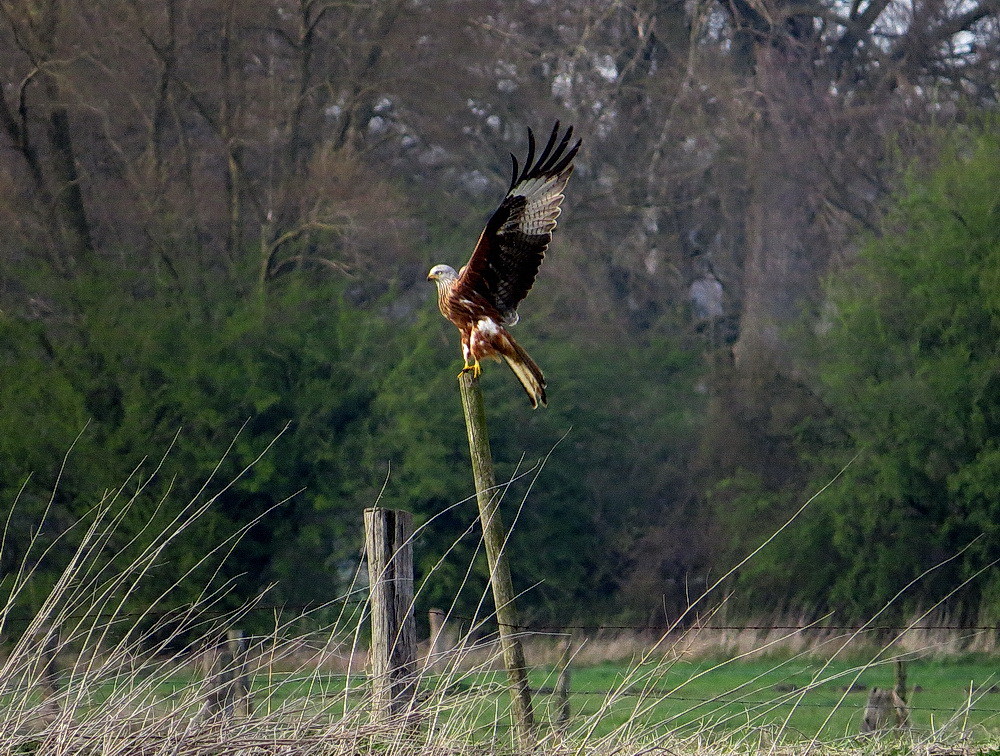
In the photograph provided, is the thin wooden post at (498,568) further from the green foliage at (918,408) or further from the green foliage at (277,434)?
the green foliage at (918,408)

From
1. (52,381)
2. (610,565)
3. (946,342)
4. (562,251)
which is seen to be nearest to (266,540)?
(52,381)

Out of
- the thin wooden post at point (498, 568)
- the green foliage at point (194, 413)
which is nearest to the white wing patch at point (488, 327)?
the thin wooden post at point (498, 568)

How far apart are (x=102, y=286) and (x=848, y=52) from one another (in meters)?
14.9

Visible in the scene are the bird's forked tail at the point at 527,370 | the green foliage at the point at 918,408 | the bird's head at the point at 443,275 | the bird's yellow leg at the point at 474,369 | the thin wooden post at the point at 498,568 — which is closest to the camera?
the thin wooden post at the point at 498,568

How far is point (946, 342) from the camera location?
61.2 feet

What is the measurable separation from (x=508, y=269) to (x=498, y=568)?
1.44 m

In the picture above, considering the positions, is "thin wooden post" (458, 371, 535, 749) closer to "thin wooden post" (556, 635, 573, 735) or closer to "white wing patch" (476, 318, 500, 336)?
"thin wooden post" (556, 635, 573, 735)

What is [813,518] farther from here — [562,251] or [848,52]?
[848,52]

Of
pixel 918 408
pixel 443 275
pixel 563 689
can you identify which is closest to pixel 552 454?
pixel 918 408

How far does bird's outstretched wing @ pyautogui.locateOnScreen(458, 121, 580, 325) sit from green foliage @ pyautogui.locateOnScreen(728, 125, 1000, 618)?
44.3ft

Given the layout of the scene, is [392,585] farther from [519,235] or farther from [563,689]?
[519,235]

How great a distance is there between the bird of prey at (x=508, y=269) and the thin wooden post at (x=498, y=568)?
47 centimetres

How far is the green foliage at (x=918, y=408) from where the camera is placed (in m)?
18.2

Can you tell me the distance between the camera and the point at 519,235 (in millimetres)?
5457
